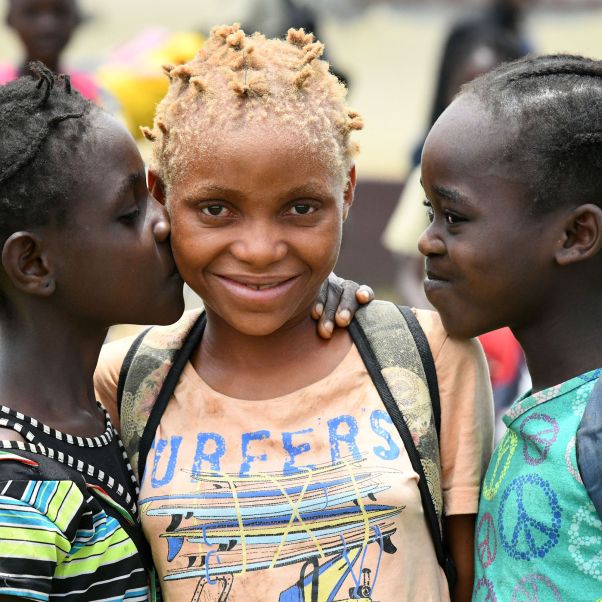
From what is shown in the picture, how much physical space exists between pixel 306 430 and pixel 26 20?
4.16 m

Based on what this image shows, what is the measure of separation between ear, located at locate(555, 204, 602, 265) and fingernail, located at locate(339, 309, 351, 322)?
0.55m

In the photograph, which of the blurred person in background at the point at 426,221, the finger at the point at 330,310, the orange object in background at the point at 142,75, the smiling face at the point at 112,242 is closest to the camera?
the smiling face at the point at 112,242

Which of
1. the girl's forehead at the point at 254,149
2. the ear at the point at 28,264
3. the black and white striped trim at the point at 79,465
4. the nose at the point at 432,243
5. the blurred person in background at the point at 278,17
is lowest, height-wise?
the black and white striped trim at the point at 79,465

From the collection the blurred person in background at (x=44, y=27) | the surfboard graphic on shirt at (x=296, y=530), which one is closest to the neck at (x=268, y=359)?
the surfboard graphic on shirt at (x=296, y=530)

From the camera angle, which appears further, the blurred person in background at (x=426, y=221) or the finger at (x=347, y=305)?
the blurred person in background at (x=426, y=221)

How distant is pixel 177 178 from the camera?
2.53 m

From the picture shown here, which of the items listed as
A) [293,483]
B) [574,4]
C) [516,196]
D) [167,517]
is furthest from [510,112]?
[574,4]

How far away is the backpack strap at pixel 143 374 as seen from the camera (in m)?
2.60

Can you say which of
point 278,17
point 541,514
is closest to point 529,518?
point 541,514

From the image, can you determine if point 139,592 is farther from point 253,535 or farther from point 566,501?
point 566,501

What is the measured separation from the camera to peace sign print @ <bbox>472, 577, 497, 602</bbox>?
237cm

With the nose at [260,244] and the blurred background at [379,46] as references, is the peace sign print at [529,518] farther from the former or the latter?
the blurred background at [379,46]

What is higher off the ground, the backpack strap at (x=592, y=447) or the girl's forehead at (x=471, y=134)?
the girl's forehead at (x=471, y=134)

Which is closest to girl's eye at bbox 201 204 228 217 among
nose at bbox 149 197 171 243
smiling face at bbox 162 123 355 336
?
smiling face at bbox 162 123 355 336
